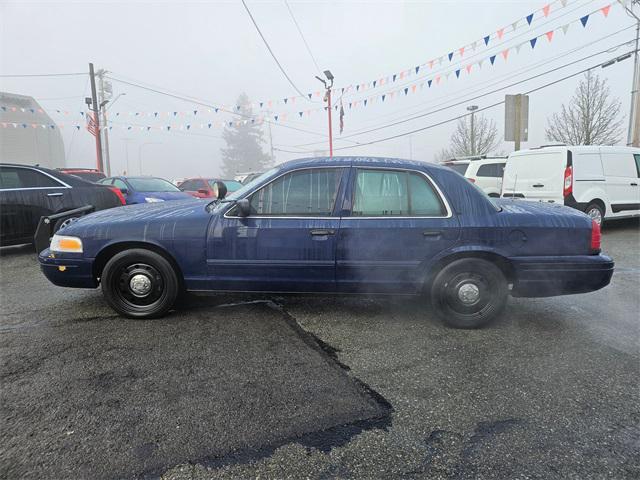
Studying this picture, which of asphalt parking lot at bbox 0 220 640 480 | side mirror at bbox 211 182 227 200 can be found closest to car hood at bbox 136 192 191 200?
asphalt parking lot at bbox 0 220 640 480

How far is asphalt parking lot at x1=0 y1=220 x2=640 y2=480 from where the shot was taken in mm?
1845

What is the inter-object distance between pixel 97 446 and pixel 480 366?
234cm

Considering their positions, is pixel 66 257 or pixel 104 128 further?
pixel 104 128

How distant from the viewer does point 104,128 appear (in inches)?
1026

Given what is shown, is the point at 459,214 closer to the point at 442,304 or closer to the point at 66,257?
the point at 442,304

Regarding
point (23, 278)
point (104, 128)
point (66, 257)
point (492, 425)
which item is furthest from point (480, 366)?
point (104, 128)

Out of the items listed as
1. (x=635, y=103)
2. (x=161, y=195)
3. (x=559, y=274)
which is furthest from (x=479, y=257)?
(x=635, y=103)

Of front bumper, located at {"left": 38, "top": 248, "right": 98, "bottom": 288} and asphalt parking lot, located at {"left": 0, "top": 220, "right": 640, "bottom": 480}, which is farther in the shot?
front bumper, located at {"left": 38, "top": 248, "right": 98, "bottom": 288}

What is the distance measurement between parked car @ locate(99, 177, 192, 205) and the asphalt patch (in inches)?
226

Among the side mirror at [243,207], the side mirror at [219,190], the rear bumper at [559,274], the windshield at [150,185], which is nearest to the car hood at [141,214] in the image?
the side mirror at [219,190]

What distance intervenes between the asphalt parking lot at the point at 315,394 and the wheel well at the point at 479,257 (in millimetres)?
449

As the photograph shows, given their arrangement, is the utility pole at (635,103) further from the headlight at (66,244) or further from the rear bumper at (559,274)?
the headlight at (66,244)

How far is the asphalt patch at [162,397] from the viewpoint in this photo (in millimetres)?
1880

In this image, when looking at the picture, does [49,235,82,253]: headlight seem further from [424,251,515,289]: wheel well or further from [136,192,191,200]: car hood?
[136,192,191,200]: car hood
